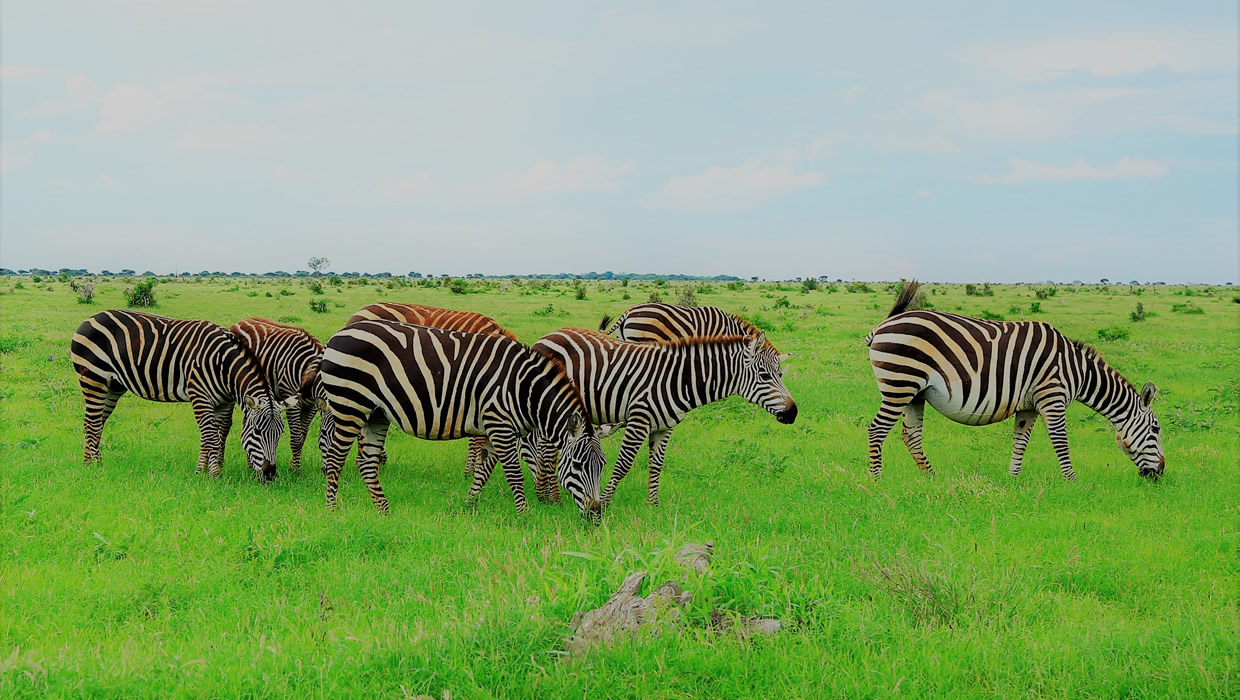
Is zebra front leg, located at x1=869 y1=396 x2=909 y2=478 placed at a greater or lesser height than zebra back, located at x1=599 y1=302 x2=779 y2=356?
lesser

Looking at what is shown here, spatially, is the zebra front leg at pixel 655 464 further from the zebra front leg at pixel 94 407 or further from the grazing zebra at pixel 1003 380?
the zebra front leg at pixel 94 407

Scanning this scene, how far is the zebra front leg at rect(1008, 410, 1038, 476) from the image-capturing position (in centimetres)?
1123

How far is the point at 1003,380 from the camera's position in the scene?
1094cm

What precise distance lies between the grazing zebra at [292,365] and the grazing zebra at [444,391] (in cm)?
176

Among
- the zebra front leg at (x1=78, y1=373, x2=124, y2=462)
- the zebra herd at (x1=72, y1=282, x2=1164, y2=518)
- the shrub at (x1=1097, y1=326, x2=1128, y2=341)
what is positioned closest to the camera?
the zebra herd at (x1=72, y1=282, x2=1164, y2=518)

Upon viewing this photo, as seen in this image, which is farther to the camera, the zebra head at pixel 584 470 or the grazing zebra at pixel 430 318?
the grazing zebra at pixel 430 318

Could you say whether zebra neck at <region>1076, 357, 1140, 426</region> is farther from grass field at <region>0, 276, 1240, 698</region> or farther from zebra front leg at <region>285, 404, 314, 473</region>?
zebra front leg at <region>285, 404, 314, 473</region>

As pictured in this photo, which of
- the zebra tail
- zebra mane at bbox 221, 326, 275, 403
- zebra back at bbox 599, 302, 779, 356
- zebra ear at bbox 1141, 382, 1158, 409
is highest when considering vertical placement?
the zebra tail

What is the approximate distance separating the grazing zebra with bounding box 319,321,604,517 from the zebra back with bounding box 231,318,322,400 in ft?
6.97

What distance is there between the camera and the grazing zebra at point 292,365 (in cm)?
1103

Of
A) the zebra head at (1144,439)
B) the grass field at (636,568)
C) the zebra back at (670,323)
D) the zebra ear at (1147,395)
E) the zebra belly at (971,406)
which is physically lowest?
the grass field at (636,568)

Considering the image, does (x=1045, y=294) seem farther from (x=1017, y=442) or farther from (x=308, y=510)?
(x=308, y=510)

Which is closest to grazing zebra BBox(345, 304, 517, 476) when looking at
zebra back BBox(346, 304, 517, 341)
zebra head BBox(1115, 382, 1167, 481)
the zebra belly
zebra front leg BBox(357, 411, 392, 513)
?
zebra back BBox(346, 304, 517, 341)

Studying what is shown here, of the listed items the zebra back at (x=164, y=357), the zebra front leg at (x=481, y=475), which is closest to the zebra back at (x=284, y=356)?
the zebra back at (x=164, y=357)
